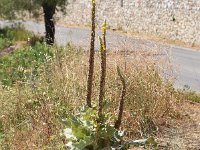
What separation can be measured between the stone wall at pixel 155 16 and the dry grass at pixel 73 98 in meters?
18.5

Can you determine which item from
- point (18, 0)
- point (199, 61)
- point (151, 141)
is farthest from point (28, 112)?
point (18, 0)

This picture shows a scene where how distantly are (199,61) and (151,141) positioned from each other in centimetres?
1511

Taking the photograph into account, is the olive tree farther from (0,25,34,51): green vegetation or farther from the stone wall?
the stone wall

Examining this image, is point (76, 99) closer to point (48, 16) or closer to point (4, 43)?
point (4, 43)

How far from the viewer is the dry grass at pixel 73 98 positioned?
770cm

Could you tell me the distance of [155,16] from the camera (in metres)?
31.4

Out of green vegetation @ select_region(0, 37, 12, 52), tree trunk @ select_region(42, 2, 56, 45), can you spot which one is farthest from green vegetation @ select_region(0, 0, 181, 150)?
tree trunk @ select_region(42, 2, 56, 45)

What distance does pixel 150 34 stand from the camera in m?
31.2

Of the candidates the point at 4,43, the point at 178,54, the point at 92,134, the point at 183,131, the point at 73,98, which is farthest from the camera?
the point at 4,43

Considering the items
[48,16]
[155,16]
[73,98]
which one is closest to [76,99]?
[73,98]

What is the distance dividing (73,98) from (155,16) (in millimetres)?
23714

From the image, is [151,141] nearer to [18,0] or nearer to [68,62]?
[68,62]

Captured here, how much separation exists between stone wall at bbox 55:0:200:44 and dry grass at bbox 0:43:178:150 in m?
18.5

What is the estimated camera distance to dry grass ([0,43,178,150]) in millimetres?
7703
